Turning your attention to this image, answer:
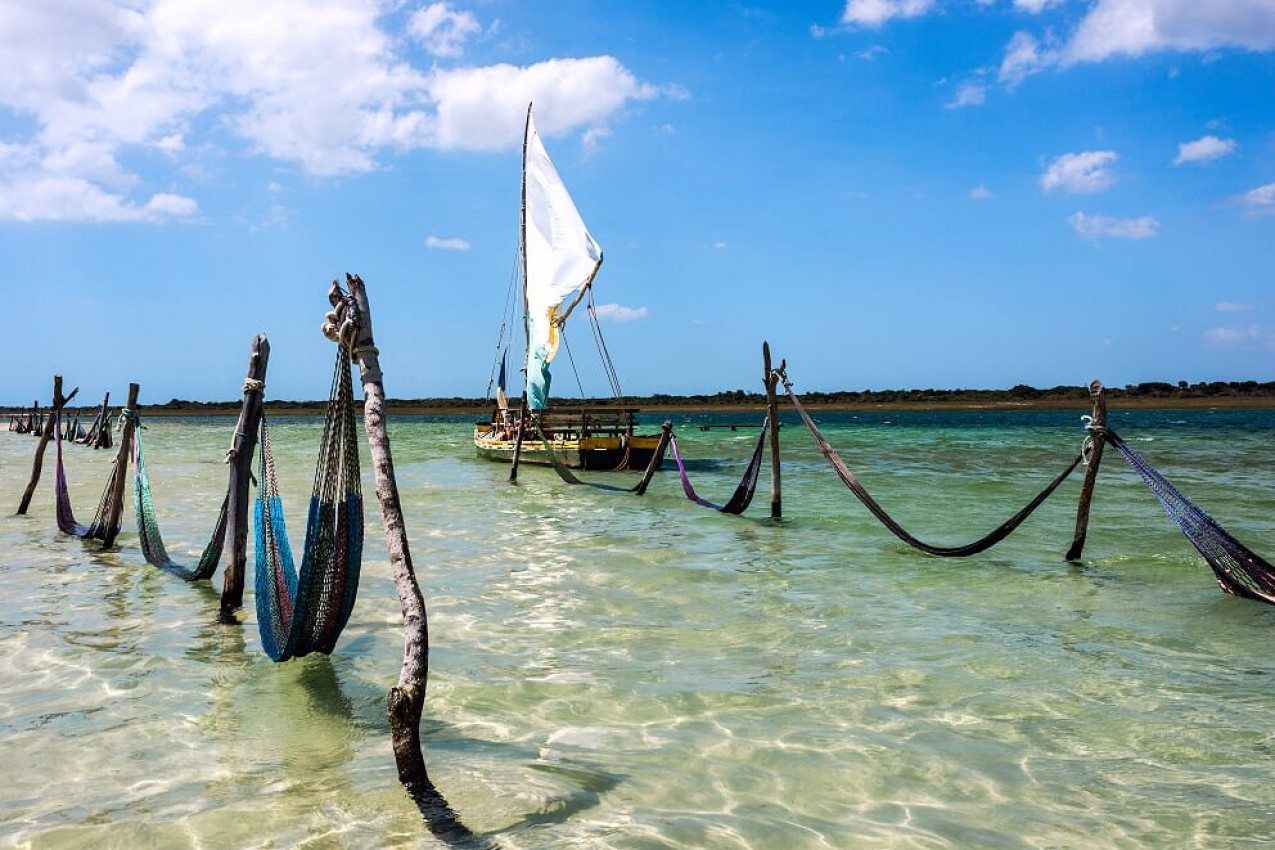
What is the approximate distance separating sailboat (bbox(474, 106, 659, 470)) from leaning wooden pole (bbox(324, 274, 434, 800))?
1970 cm

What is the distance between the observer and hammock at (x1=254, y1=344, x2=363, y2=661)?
555 cm

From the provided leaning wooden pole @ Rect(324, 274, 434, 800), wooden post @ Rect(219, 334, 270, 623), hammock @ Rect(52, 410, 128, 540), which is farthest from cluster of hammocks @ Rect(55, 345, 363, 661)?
hammock @ Rect(52, 410, 128, 540)

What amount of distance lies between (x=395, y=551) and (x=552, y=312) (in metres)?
22.6

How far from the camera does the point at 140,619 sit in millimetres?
8047

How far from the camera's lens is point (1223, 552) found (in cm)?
878

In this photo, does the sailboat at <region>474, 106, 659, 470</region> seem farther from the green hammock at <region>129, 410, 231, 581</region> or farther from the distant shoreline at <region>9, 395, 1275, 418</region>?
the distant shoreline at <region>9, 395, 1275, 418</region>

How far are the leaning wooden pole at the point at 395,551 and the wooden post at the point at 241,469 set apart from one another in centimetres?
301

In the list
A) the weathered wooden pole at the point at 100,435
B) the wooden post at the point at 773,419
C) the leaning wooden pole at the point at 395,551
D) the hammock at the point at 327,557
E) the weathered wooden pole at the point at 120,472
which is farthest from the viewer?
the weathered wooden pole at the point at 100,435

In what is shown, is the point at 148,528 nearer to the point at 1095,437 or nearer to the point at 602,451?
the point at 1095,437

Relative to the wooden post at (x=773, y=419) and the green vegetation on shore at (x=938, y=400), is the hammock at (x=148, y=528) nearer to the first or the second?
the wooden post at (x=773, y=419)

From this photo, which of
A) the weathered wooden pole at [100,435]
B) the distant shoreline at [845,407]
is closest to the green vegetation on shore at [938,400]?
the distant shoreline at [845,407]

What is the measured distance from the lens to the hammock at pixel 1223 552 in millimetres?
8477

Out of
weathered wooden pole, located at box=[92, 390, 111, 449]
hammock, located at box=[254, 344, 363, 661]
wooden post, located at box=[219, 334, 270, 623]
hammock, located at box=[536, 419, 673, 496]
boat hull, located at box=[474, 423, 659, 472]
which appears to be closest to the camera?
hammock, located at box=[254, 344, 363, 661]

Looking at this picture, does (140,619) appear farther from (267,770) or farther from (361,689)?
(267,770)
